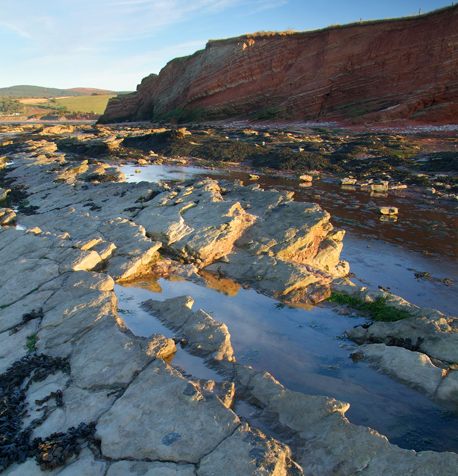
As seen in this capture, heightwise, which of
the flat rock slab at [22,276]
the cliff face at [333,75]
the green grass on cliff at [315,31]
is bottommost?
the flat rock slab at [22,276]

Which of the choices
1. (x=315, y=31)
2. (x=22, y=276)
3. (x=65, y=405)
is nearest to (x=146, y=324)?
(x=65, y=405)

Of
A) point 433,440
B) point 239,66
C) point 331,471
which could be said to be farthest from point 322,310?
point 239,66

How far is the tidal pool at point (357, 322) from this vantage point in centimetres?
475

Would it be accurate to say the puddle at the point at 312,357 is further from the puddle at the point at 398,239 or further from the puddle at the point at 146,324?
the puddle at the point at 398,239

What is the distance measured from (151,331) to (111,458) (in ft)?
8.89

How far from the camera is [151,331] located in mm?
Result: 6398

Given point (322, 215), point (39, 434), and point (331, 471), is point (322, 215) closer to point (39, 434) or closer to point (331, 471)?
point (331, 471)

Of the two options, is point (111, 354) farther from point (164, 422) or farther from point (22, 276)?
point (22, 276)

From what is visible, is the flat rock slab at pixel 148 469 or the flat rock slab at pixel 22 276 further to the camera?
the flat rock slab at pixel 22 276

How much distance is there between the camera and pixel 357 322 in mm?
7102

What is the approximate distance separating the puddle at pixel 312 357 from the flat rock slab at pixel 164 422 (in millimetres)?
885

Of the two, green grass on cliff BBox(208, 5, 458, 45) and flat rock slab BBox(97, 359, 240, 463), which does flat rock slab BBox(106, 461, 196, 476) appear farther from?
green grass on cliff BBox(208, 5, 458, 45)

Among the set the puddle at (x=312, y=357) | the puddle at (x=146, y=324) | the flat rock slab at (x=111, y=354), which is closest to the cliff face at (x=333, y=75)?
the puddle at (x=312, y=357)

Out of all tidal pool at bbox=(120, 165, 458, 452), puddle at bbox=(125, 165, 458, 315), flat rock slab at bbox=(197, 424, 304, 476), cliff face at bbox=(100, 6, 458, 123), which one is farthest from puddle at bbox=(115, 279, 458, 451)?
cliff face at bbox=(100, 6, 458, 123)
